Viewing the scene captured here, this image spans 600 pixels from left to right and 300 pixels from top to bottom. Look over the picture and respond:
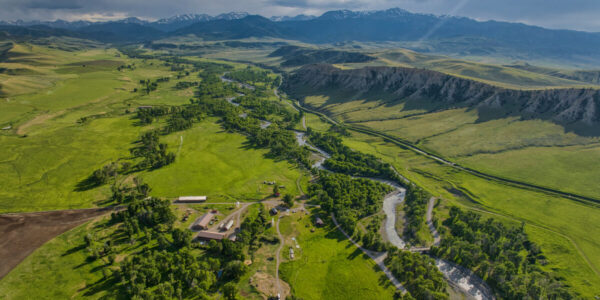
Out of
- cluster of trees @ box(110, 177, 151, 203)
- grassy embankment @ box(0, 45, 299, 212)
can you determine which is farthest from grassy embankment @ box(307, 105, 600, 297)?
cluster of trees @ box(110, 177, 151, 203)

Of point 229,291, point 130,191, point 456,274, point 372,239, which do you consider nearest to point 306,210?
point 372,239

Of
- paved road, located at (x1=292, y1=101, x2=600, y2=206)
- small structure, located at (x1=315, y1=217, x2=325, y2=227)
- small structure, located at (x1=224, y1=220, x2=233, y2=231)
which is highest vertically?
paved road, located at (x1=292, y1=101, x2=600, y2=206)

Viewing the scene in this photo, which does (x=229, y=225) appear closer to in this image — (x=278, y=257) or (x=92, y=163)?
(x=278, y=257)

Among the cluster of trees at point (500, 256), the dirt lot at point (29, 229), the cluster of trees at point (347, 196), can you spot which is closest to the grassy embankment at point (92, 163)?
the dirt lot at point (29, 229)

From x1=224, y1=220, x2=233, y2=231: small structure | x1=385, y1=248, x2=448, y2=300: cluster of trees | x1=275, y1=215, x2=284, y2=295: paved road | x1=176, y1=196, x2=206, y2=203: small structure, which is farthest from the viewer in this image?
x1=176, y1=196, x2=206, y2=203: small structure

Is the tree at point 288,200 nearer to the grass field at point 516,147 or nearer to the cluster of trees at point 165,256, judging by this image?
the cluster of trees at point 165,256

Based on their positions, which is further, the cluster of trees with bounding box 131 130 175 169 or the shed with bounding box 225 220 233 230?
the cluster of trees with bounding box 131 130 175 169

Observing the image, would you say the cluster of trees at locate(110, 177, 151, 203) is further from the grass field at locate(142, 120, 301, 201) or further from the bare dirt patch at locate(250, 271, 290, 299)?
the bare dirt patch at locate(250, 271, 290, 299)
